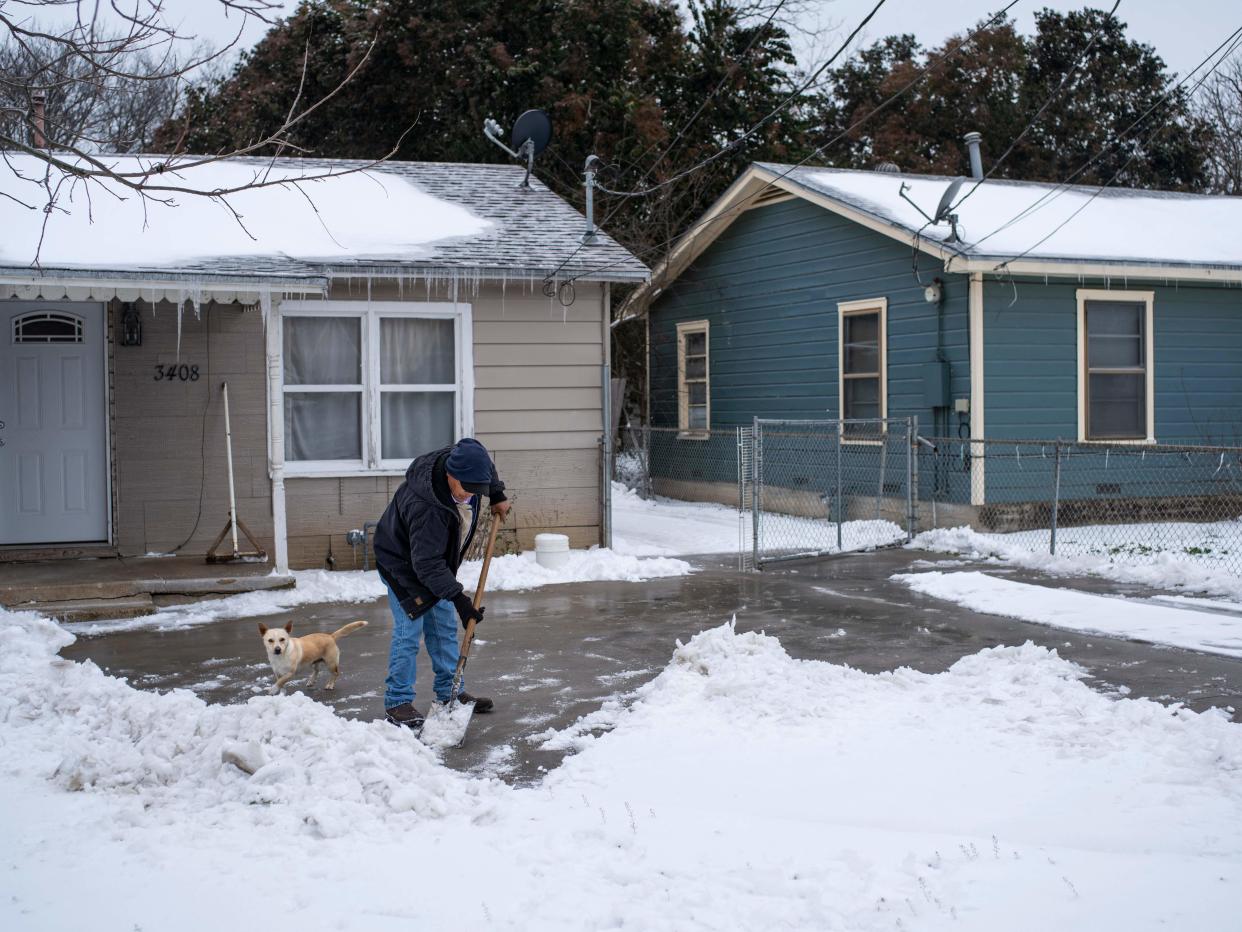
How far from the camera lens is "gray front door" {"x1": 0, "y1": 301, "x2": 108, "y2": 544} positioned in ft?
39.4

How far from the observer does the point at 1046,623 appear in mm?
9508

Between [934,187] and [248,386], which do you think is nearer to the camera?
[248,386]

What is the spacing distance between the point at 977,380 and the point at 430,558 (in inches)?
387

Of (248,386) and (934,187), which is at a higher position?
(934,187)

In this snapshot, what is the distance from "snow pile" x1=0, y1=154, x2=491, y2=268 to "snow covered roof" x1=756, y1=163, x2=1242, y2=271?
5.30 meters

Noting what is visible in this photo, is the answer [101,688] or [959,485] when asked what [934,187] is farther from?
[101,688]

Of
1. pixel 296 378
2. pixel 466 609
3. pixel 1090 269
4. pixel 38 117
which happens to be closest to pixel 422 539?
pixel 466 609

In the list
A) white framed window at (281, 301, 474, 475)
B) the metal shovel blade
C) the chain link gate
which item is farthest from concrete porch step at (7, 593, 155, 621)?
the chain link gate

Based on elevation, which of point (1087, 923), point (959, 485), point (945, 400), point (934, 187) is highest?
point (934, 187)

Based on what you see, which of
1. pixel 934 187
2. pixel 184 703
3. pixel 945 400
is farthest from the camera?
pixel 934 187

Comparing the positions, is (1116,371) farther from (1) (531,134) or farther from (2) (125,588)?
(2) (125,588)

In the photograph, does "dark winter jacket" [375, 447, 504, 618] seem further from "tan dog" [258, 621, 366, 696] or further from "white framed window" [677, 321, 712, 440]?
"white framed window" [677, 321, 712, 440]

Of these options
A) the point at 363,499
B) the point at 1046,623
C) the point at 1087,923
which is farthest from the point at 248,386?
the point at 1087,923

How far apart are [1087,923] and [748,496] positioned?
14147 mm
